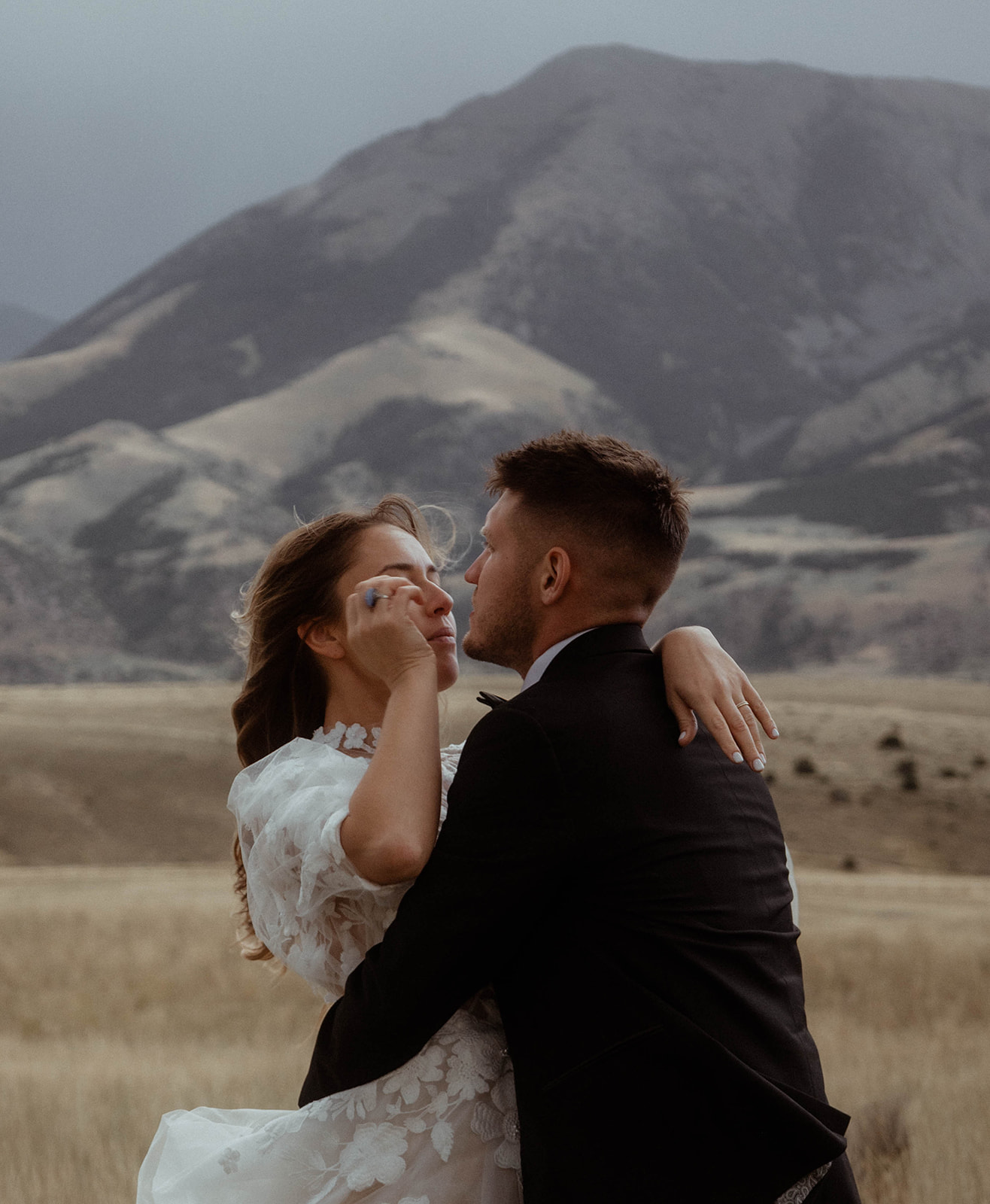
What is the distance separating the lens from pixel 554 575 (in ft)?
9.25

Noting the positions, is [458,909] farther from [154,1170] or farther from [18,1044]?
[18,1044]

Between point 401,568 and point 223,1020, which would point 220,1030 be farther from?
point 401,568

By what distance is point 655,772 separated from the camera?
252 centimetres

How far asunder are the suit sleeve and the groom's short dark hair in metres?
0.50

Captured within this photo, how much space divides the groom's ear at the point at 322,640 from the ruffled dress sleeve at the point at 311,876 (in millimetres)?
331

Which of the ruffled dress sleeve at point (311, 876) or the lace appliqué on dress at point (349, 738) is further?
the lace appliqué on dress at point (349, 738)

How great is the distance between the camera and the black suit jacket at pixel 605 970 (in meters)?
2.40

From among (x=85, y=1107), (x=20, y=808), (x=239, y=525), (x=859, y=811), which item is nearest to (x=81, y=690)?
(x=20, y=808)

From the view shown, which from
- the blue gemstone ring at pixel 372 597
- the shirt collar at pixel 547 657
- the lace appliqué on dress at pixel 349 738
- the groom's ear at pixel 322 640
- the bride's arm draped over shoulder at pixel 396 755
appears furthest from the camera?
the groom's ear at pixel 322 640

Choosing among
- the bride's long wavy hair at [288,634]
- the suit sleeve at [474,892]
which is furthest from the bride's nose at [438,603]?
the suit sleeve at [474,892]

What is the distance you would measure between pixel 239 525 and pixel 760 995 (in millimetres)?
171685

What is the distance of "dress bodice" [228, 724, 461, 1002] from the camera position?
2654 mm

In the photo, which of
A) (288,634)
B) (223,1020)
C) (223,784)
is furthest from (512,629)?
(223,784)

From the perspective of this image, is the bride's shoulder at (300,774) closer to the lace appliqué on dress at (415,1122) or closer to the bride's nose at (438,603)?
the bride's nose at (438,603)
